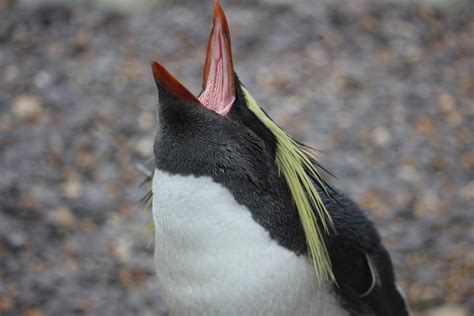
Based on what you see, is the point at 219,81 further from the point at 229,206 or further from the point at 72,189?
the point at 72,189

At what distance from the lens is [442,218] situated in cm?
347

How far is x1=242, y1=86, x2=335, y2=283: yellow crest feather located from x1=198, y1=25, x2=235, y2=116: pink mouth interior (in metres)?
0.06

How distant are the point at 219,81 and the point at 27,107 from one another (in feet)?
7.59

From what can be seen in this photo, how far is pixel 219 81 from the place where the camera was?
1798 mm

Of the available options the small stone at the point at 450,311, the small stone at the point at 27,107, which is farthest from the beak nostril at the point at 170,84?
the small stone at the point at 27,107

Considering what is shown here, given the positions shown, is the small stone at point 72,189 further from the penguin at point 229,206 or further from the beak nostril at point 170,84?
the beak nostril at point 170,84

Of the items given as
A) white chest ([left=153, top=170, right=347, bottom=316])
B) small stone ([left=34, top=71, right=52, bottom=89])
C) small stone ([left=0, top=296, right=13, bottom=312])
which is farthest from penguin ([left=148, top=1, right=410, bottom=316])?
small stone ([left=34, top=71, right=52, bottom=89])

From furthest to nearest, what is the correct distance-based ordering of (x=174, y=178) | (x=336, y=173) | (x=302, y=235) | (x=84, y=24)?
(x=84, y=24) < (x=336, y=173) < (x=302, y=235) < (x=174, y=178)

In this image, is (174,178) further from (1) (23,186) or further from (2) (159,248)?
(1) (23,186)

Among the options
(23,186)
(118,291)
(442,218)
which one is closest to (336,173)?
(442,218)

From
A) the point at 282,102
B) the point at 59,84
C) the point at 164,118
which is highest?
the point at 282,102

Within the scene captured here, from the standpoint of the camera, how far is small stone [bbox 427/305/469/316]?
10.1 feet

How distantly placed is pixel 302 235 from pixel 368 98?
2.36 m

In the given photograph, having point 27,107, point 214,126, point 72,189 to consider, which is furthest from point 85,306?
point 214,126
